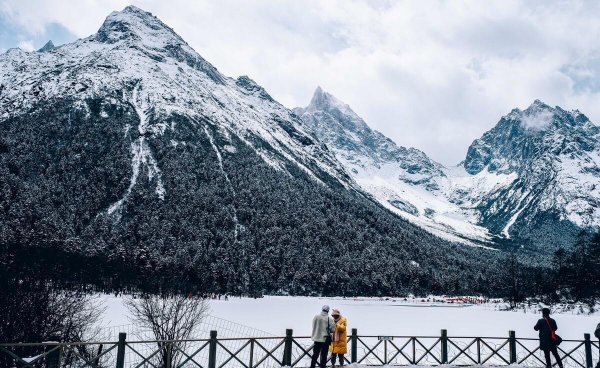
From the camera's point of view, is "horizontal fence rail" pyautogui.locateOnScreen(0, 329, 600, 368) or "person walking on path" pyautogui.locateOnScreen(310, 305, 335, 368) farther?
"person walking on path" pyautogui.locateOnScreen(310, 305, 335, 368)

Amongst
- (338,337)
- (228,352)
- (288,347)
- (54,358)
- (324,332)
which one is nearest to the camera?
(54,358)

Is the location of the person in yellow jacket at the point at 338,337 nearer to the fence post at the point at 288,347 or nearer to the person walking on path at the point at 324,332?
the person walking on path at the point at 324,332

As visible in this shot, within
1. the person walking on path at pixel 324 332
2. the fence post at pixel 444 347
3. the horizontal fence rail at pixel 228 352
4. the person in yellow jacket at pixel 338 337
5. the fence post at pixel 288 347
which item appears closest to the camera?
the horizontal fence rail at pixel 228 352

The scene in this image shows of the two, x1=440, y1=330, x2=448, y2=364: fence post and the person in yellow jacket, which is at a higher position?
the person in yellow jacket

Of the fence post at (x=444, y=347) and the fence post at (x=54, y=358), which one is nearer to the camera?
the fence post at (x=54, y=358)

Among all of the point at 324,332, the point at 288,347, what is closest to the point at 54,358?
the point at 288,347

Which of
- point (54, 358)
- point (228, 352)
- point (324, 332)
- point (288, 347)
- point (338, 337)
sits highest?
point (324, 332)

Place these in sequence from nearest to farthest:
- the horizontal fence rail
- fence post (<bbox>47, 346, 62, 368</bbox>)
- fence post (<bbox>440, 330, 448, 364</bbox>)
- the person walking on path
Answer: fence post (<bbox>47, 346, 62, 368</bbox>) → the horizontal fence rail → the person walking on path → fence post (<bbox>440, 330, 448, 364</bbox>)

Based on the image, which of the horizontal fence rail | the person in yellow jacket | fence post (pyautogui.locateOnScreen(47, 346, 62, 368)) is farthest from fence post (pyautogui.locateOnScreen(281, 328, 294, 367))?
fence post (pyautogui.locateOnScreen(47, 346, 62, 368))

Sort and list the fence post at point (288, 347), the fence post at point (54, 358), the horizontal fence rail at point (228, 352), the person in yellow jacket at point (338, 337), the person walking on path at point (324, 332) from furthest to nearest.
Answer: the fence post at point (288, 347) < the person in yellow jacket at point (338, 337) < the person walking on path at point (324, 332) < the horizontal fence rail at point (228, 352) < the fence post at point (54, 358)

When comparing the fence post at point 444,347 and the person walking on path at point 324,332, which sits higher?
the person walking on path at point 324,332

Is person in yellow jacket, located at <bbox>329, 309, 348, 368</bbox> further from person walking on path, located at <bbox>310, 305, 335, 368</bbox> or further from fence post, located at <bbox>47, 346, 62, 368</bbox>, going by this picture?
fence post, located at <bbox>47, 346, 62, 368</bbox>

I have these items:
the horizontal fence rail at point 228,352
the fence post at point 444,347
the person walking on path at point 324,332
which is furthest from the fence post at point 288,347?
the fence post at point 444,347

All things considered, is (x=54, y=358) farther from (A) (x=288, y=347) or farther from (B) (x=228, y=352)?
(A) (x=288, y=347)
